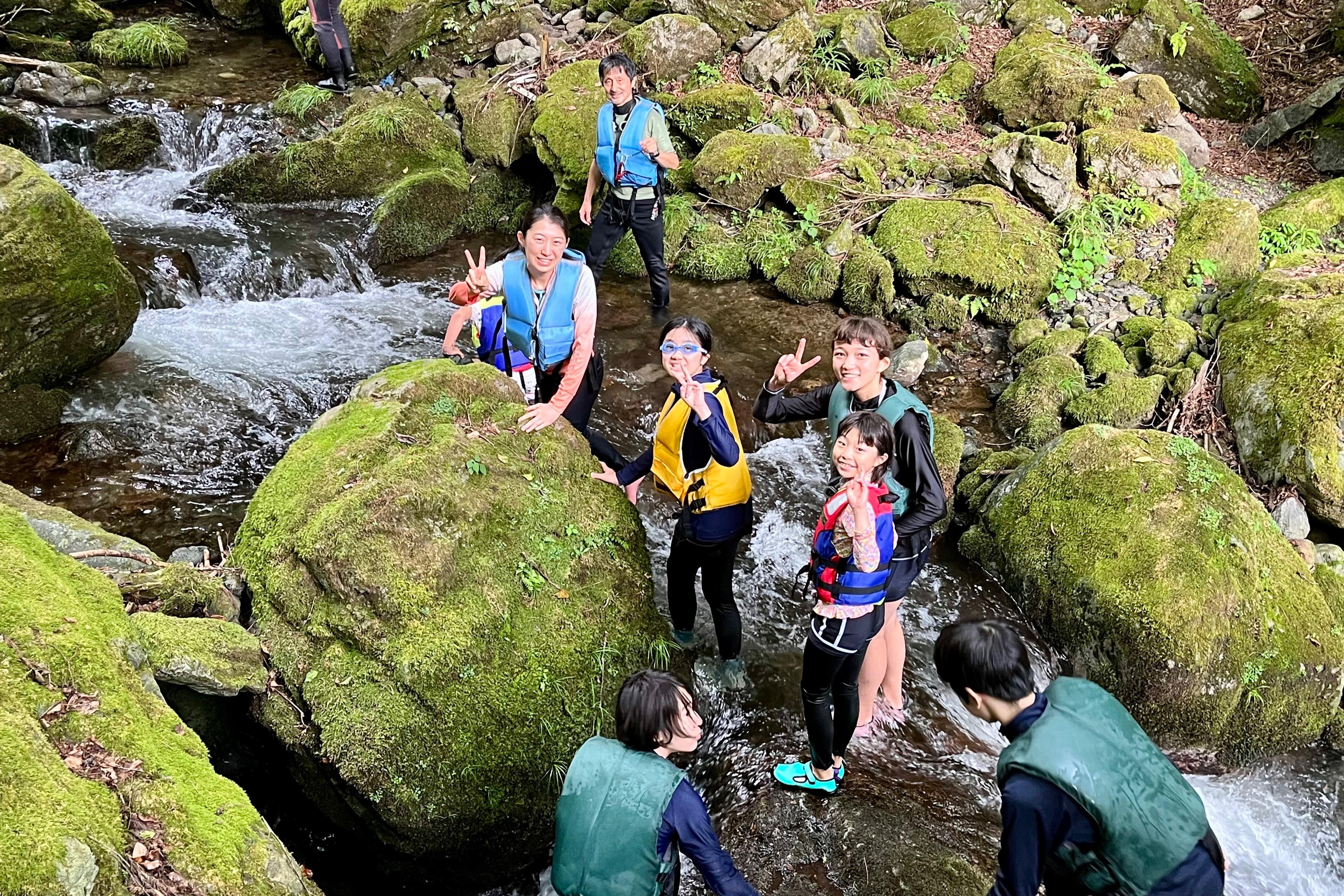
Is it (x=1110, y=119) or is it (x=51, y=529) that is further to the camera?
(x=1110, y=119)

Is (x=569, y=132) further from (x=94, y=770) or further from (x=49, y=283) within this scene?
(x=94, y=770)

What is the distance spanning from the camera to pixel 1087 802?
263 centimetres

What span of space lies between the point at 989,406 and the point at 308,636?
264 inches

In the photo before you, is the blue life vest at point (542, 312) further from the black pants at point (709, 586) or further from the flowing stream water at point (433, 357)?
the flowing stream water at point (433, 357)

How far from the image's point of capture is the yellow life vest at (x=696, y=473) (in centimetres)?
438

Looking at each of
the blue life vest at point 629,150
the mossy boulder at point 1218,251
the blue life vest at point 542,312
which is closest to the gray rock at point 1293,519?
the mossy boulder at point 1218,251

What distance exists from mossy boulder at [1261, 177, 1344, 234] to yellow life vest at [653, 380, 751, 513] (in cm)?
836

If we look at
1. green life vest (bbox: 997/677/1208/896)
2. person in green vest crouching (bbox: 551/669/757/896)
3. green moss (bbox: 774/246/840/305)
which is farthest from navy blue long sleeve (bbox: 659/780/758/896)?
green moss (bbox: 774/246/840/305)

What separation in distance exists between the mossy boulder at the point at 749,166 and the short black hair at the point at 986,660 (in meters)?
8.30

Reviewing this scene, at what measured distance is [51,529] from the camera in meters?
4.25

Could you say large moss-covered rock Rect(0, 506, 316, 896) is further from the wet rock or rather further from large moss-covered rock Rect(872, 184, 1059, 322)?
the wet rock

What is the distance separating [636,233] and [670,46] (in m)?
4.32

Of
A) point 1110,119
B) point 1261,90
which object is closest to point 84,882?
point 1110,119

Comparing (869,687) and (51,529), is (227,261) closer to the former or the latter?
(51,529)
